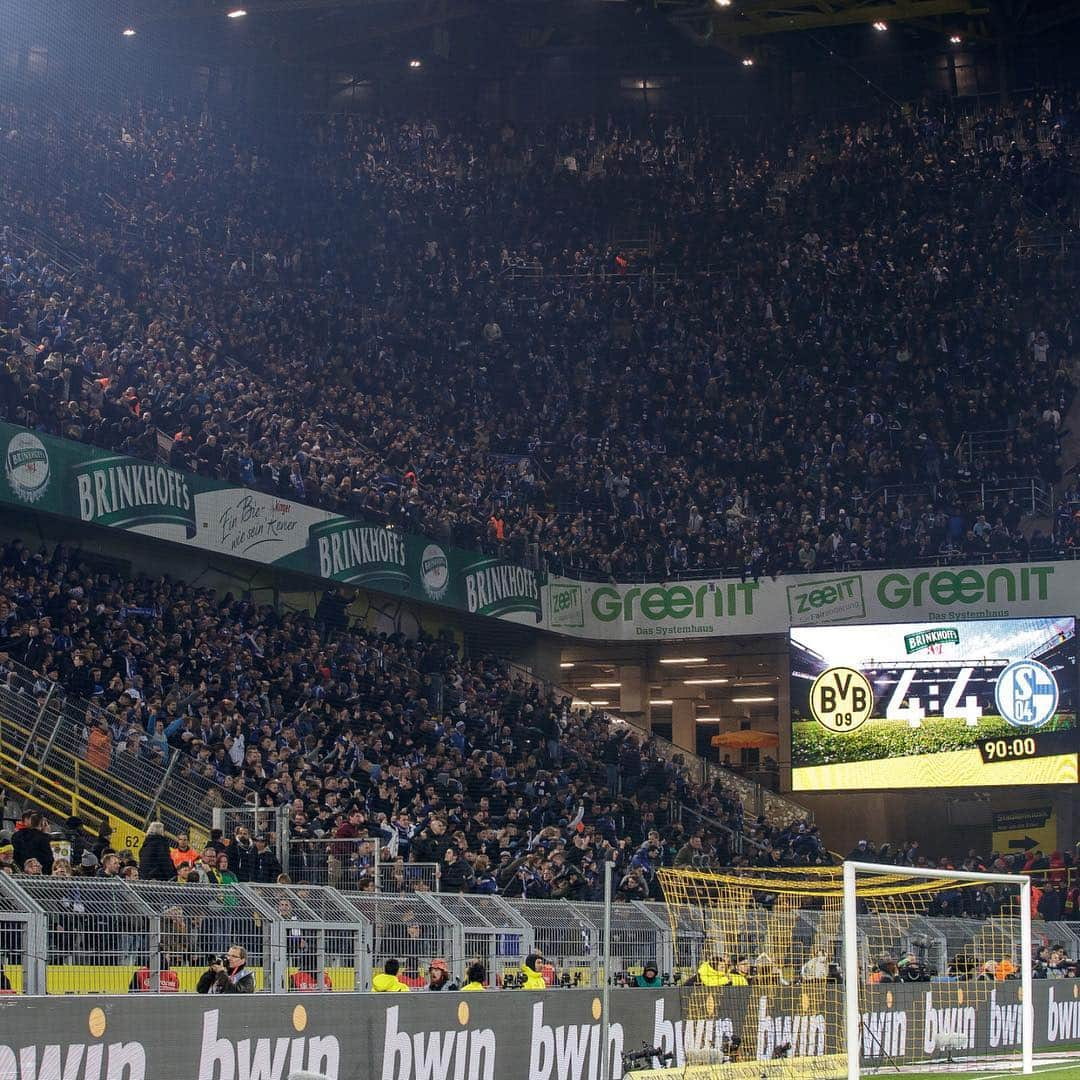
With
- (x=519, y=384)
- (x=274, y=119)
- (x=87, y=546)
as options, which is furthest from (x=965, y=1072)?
(x=274, y=119)

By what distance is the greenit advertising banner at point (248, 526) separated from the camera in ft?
94.8

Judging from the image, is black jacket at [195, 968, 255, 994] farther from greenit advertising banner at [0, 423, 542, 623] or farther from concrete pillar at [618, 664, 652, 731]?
concrete pillar at [618, 664, 652, 731]

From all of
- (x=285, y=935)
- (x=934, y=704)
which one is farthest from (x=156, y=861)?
(x=934, y=704)

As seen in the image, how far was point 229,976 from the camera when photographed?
14.0m

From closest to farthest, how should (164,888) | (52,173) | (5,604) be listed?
(164,888)
(5,604)
(52,173)

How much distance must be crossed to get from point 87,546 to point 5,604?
18.6ft

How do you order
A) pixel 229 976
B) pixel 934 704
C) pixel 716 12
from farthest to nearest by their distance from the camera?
pixel 716 12
pixel 934 704
pixel 229 976

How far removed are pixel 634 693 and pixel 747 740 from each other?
310 centimetres

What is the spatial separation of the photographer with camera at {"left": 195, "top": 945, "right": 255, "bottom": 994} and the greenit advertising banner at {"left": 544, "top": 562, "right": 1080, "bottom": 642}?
85.0ft

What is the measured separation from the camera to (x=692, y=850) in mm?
33031

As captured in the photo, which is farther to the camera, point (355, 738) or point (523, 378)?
point (523, 378)

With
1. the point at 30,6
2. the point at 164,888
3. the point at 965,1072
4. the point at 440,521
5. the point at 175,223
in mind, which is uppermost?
the point at 30,6

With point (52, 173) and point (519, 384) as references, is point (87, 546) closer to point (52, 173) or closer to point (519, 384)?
point (52, 173)

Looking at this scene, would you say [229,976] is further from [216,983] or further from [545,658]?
[545,658]
